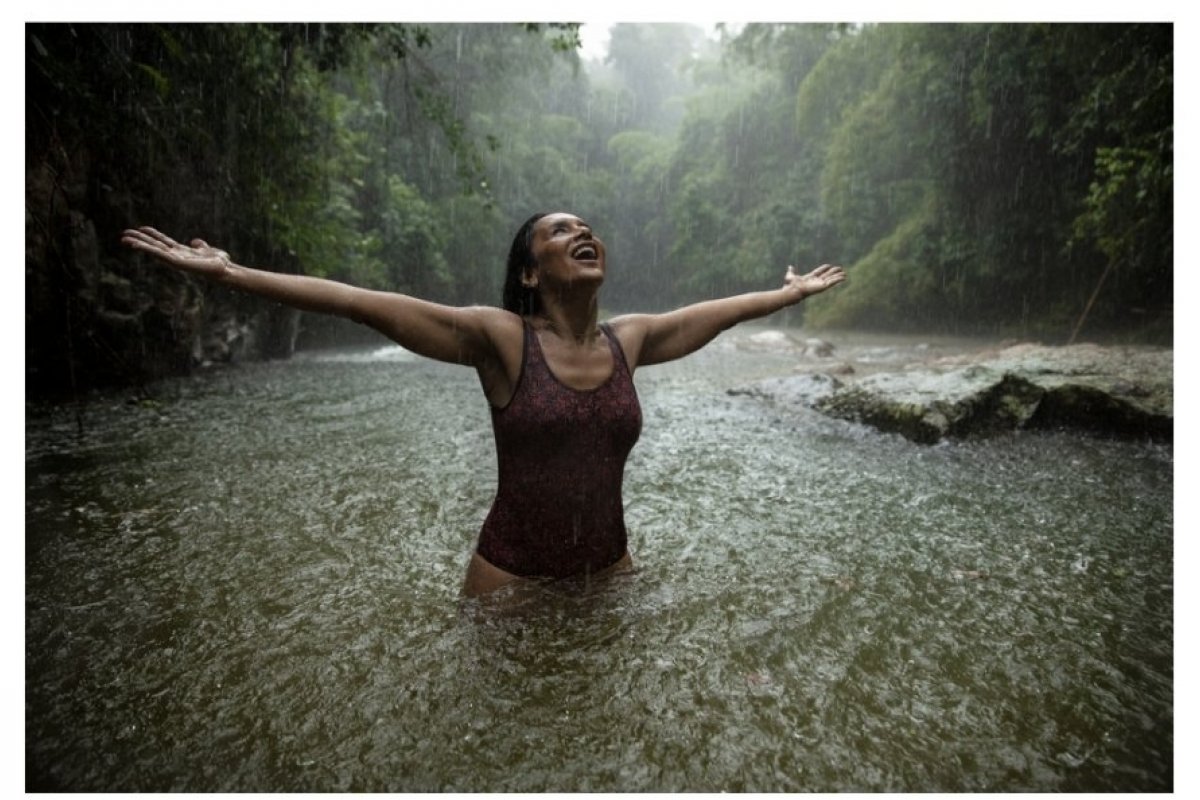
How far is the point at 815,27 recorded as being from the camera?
2789 cm

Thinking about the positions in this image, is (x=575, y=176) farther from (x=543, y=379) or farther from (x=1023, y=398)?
(x=543, y=379)

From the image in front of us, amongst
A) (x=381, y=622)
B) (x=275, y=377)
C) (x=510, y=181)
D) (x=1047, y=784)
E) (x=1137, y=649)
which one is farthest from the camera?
(x=510, y=181)

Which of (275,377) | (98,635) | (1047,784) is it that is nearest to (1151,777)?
(1047,784)

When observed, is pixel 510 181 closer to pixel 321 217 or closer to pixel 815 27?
pixel 815 27

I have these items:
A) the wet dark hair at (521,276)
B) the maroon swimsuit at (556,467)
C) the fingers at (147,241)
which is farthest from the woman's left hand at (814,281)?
the fingers at (147,241)

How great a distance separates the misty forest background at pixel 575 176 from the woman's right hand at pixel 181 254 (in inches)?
30.4

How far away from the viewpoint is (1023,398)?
698 centimetres

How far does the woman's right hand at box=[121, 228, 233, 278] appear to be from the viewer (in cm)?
217

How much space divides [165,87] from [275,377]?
6178 mm

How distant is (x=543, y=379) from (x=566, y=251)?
50 cm

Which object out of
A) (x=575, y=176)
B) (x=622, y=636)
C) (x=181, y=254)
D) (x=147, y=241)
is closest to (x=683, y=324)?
(x=622, y=636)

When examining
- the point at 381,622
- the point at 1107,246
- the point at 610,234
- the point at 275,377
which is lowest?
the point at 381,622

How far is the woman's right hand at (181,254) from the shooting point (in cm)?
217

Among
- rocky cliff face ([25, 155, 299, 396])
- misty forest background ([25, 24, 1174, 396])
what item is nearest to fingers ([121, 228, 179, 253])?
misty forest background ([25, 24, 1174, 396])
